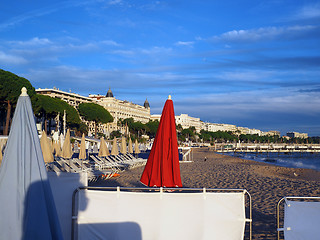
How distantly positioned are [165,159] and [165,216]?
190 centimetres

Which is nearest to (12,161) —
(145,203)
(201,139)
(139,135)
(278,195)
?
(145,203)

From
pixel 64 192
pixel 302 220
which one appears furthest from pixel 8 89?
pixel 302 220

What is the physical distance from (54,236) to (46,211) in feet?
0.88

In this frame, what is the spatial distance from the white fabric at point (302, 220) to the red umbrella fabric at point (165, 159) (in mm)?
2263

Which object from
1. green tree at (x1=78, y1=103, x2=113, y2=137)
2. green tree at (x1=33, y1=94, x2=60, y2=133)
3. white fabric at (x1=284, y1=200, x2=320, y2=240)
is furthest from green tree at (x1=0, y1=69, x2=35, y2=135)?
white fabric at (x1=284, y1=200, x2=320, y2=240)

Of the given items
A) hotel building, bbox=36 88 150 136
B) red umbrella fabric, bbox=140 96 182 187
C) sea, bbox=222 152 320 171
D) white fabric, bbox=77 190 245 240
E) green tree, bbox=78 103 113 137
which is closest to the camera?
white fabric, bbox=77 190 245 240

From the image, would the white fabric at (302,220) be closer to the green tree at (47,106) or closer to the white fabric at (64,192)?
the white fabric at (64,192)

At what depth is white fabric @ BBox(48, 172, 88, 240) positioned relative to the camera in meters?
4.59

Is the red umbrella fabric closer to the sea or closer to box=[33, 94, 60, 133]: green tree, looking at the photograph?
the sea

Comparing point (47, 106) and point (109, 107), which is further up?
point (109, 107)

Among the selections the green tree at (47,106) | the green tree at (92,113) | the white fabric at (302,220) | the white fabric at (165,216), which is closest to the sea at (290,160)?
the green tree at (92,113)

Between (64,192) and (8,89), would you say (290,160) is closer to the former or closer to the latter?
(8,89)

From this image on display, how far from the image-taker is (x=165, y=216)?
4379mm

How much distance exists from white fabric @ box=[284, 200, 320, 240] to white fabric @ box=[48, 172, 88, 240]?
108 inches
